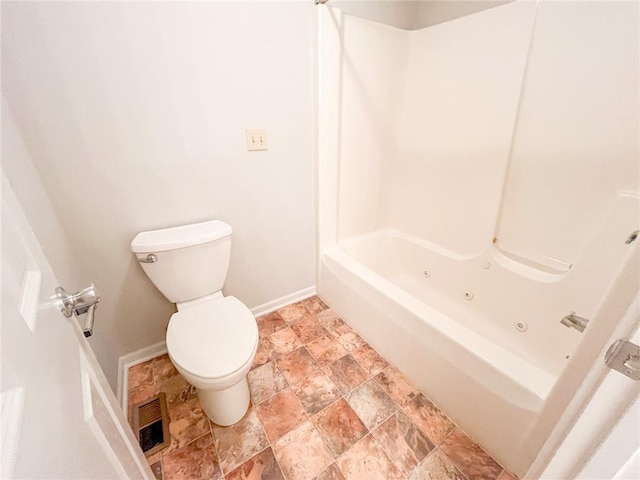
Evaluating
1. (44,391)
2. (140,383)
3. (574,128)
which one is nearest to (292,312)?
(140,383)

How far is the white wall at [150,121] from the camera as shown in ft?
2.99

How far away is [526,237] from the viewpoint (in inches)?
53.8

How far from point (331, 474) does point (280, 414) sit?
1.02ft

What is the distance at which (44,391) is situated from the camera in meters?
0.32

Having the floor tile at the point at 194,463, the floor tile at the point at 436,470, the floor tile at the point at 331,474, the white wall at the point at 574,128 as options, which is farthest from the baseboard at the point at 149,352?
the white wall at the point at 574,128

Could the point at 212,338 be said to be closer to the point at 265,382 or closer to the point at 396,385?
the point at 265,382

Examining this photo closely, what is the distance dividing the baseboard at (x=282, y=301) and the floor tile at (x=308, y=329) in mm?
188

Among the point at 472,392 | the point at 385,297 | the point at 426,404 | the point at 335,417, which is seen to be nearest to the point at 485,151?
the point at 385,297

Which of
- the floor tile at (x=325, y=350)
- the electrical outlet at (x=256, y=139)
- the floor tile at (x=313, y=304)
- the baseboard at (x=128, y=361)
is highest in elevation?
the electrical outlet at (x=256, y=139)

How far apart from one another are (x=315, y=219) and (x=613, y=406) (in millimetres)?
1476

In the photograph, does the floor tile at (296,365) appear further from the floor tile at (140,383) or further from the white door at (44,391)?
the white door at (44,391)

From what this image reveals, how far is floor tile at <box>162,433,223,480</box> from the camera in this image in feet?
3.15

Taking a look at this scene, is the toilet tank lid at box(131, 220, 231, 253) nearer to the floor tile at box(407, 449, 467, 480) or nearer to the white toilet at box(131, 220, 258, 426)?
the white toilet at box(131, 220, 258, 426)

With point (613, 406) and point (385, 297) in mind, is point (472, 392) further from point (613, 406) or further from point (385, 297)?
point (613, 406)
